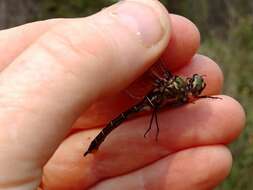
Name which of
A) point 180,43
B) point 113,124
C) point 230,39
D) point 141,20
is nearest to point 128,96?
point 113,124

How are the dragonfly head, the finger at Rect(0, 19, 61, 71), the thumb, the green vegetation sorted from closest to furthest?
the thumb
the dragonfly head
the finger at Rect(0, 19, 61, 71)
the green vegetation

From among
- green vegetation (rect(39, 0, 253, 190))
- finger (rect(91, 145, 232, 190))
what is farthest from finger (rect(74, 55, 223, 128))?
green vegetation (rect(39, 0, 253, 190))

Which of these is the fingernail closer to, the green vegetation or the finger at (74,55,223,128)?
the finger at (74,55,223,128)

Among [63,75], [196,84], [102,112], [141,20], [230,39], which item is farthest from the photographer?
[230,39]

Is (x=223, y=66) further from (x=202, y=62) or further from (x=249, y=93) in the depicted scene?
(x=202, y=62)

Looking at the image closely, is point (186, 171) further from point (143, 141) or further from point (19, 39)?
point (19, 39)

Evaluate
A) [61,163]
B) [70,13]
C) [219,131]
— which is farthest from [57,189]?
[70,13]
